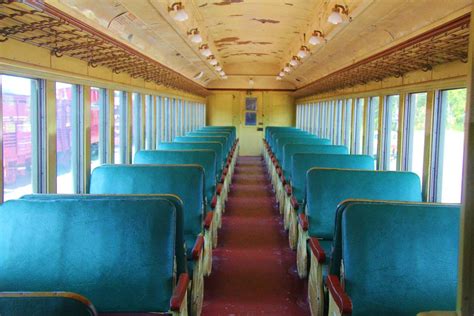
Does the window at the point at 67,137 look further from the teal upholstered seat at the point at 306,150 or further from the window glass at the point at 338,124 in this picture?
the window glass at the point at 338,124

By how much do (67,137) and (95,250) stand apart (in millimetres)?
3012

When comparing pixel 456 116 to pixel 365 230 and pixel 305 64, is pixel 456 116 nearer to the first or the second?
pixel 365 230

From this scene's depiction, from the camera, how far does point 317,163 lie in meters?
6.00

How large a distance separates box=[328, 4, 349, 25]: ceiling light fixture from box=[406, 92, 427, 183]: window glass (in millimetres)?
1610

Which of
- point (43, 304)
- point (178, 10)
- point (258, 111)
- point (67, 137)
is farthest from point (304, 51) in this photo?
point (258, 111)

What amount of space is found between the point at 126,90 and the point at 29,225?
4884 mm

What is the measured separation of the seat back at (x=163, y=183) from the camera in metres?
4.41

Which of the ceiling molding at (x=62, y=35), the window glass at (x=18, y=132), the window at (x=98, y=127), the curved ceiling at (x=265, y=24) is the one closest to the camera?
the ceiling molding at (x=62, y=35)

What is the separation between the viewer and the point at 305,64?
10.8 metres

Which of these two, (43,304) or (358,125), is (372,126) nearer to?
(358,125)

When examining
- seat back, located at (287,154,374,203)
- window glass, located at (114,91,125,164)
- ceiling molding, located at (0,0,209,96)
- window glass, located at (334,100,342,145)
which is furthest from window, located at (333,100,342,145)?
ceiling molding, located at (0,0,209,96)

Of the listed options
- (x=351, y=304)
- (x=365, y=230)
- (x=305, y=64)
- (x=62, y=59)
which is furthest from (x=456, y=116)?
(x=305, y=64)

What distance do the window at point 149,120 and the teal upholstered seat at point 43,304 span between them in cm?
771

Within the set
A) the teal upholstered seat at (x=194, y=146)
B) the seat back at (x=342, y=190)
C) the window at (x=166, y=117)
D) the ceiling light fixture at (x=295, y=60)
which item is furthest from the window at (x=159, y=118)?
the seat back at (x=342, y=190)
